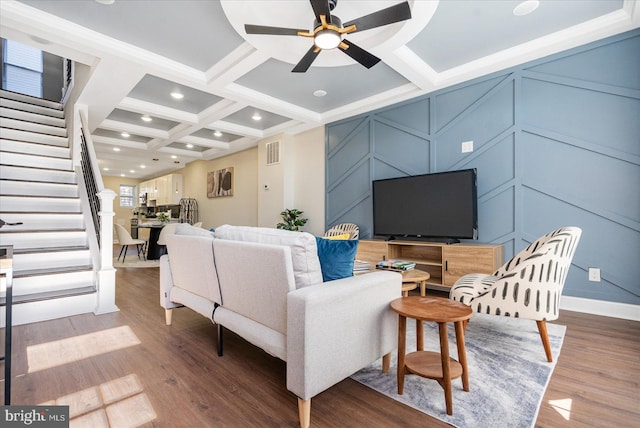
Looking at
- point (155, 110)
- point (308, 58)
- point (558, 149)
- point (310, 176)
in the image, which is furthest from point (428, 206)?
point (155, 110)

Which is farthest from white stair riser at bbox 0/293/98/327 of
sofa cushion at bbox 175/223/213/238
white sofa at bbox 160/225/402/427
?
white sofa at bbox 160/225/402/427

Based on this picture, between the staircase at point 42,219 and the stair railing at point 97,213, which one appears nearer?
the staircase at point 42,219

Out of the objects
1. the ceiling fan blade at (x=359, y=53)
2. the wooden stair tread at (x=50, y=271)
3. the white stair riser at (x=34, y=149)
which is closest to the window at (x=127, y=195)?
the white stair riser at (x=34, y=149)

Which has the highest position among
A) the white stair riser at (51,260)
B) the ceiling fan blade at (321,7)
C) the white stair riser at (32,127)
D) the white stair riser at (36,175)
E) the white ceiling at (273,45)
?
the white ceiling at (273,45)

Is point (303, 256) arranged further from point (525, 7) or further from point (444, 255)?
point (525, 7)

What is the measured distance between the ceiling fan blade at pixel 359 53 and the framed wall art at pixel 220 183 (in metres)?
5.80

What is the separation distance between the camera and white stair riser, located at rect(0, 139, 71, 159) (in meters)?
4.22

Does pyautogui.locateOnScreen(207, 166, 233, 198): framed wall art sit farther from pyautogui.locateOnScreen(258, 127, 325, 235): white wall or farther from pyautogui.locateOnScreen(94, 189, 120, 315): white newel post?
pyautogui.locateOnScreen(94, 189, 120, 315): white newel post

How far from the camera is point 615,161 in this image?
9.74ft

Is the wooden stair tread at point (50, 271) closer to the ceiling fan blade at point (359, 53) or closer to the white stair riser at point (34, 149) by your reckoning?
the white stair riser at point (34, 149)

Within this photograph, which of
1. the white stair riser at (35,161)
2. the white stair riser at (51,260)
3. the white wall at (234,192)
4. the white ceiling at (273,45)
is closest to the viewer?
the white ceiling at (273,45)

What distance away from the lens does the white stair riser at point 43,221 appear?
3.47m

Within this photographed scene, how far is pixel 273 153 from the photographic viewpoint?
253 inches

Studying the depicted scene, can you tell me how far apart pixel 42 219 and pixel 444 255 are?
4.87 m
